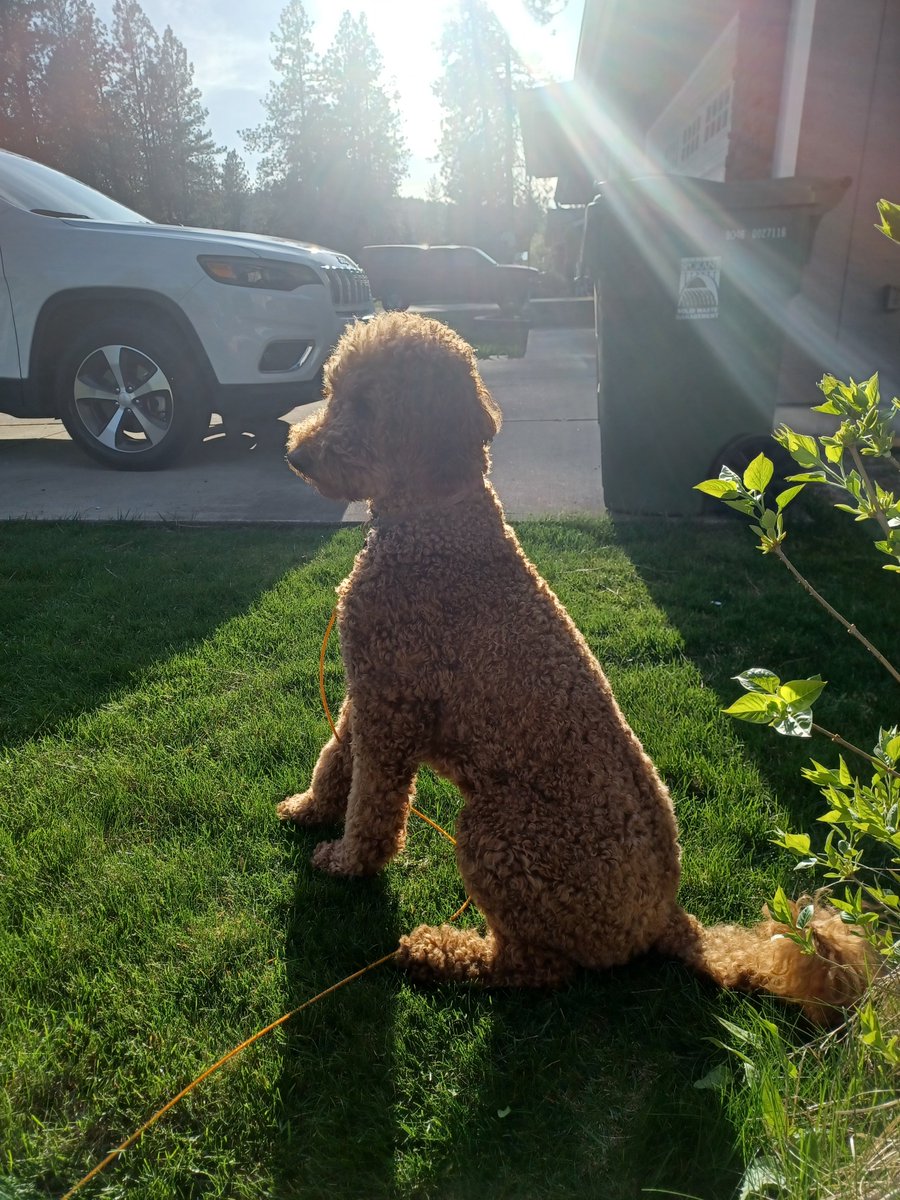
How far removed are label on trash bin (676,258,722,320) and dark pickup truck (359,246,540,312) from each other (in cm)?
1758

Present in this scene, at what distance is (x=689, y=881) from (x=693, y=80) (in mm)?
12861

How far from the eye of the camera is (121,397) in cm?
584

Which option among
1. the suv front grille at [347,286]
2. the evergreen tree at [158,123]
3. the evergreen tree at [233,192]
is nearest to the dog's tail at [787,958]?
the suv front grille at [347,286]

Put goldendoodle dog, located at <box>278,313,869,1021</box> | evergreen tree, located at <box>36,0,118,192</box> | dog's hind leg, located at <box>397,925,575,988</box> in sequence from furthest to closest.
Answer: evergreen tree, located at <box>36,0,118,192</box> < dog's hind leg, located at <box>397,925,575,988</box> < goldendoodle dog, located at <box>278,313,869,1021</box>

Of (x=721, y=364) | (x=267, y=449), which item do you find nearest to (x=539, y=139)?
(x=267, y=449)

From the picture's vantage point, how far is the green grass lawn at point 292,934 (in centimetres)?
159

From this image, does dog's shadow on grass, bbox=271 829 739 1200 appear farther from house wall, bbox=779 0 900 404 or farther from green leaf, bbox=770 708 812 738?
house wall, bbox=779 0 900 404

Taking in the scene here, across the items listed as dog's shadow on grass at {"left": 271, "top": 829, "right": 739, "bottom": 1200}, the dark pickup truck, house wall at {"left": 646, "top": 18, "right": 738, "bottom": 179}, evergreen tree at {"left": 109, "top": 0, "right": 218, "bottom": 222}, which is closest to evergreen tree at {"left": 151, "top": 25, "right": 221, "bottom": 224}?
evergreen tree at {"left": 109, "top": 0, "right": 218, "bottom": 222}

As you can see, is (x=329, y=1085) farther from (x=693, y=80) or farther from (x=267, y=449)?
(x=693, y=80)

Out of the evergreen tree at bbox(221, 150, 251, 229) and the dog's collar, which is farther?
the evergreen tree at bbox(221, 150, 251, 229)

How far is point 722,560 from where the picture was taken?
4.43m

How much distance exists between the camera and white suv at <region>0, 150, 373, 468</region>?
560cm

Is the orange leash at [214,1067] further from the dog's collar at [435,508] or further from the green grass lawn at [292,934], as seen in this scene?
the dog's collar at [435,508]

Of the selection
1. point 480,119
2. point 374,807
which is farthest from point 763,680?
point 480,119
